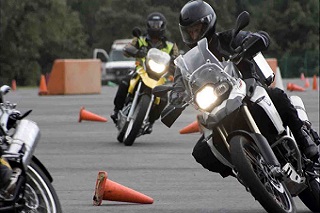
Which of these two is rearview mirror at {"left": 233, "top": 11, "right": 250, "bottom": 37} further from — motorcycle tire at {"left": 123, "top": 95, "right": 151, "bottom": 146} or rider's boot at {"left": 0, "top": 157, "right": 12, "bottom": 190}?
motorcycle tire at {"left": 123, "top": 95, "right": 151, "bottom": 146}

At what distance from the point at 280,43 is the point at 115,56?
11.0 metres

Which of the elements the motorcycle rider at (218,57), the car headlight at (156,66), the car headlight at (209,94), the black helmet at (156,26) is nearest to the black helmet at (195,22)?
the motorcycle rider at (218,57)

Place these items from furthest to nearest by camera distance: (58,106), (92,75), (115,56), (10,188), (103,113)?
(115,56) < (92,75) < (58,106) < (103,113) < (10,188)

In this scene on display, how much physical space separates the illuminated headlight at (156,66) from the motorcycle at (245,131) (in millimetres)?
7127

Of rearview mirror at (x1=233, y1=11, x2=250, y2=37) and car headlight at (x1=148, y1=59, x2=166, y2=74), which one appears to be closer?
rearview mirror at (x1=233, y1=11, x2=250, y2=37)

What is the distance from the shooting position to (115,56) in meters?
49.0

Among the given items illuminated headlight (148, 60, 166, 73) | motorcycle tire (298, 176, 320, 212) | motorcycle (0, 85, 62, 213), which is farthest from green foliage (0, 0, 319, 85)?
motorcycle (0, 85, 62, 213)

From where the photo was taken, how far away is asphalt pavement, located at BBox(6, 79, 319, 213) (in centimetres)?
988

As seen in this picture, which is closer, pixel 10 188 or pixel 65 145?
pixel 10 188

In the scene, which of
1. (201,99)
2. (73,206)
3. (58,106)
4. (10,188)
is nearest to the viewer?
(10,188)

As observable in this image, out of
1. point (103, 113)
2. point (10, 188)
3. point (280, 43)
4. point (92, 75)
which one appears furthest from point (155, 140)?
point (280, 43)

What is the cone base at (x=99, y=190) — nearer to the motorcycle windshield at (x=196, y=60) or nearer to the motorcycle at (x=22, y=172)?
the motorcycle windshield at (x=196, y=60)

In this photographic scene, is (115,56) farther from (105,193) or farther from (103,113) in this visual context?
(105,193)

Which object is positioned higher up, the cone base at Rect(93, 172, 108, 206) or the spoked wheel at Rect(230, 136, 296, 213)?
the spoked wheel at Rect(230, 136, 296, 213)
